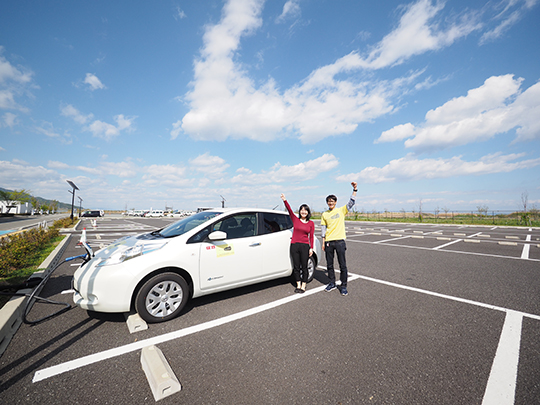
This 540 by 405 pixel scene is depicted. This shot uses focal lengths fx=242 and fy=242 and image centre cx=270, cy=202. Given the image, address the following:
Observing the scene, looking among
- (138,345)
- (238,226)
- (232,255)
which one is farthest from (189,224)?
(138,345)

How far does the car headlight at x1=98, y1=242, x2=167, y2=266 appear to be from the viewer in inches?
130

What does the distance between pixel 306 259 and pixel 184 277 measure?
215cm

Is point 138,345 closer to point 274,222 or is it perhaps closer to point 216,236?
point 216,236

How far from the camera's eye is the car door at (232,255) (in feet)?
12.3

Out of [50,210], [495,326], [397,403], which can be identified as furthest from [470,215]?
[50,210]

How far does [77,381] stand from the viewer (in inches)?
88.0

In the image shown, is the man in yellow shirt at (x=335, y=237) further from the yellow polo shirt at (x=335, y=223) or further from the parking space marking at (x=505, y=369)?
the parking space marking at (x=505, y=369)

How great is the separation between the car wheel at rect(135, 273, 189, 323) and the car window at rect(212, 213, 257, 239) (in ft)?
3.27

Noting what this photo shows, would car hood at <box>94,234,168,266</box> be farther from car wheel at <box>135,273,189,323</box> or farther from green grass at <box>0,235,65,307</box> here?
green grass at <box>0,235,65,307</box>

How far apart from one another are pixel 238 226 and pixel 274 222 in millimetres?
813

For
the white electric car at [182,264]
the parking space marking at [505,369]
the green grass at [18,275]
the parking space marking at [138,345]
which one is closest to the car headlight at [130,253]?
the white electric car at [182,264]

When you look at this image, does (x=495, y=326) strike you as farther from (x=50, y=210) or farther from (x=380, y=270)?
(x=50, y=210)

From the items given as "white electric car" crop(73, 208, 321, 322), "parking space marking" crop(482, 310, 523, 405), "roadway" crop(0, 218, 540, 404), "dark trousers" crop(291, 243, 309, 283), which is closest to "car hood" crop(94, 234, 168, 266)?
"white electric car" crop(73, 208, 321, 322)

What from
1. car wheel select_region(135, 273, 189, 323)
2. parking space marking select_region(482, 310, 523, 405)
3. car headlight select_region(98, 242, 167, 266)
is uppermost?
car headlight select_region(98, 242, 167, 266)
